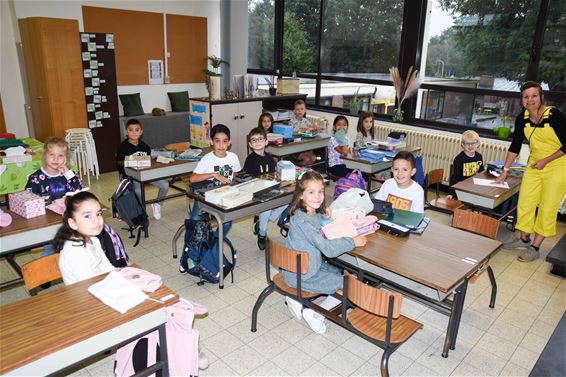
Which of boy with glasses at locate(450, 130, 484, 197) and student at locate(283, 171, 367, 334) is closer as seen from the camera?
student at locate(283, 171, 367, 334)

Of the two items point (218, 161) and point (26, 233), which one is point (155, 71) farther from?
point (26, 233)

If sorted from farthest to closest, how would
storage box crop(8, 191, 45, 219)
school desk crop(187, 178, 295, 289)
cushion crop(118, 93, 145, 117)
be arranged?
1. cushion crop(118, 93, 145, 117)
2. school desk crop(187, 178, 295, 289)
3. storage box crop(8, 191, 45, 219)

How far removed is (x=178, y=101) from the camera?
27.6 ft

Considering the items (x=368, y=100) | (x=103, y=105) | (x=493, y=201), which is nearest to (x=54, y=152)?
(x=103, y=105)

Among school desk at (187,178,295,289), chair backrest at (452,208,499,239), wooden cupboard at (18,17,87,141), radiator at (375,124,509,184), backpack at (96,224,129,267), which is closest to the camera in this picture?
backpack at (96,224,129,267)

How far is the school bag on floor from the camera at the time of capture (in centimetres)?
227

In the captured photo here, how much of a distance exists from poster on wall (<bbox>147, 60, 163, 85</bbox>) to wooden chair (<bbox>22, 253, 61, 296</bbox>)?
6.25m

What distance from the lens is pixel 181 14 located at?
8.35 m

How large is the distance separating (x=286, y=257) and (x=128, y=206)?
2.33 m

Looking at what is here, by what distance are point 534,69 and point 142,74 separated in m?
6.38

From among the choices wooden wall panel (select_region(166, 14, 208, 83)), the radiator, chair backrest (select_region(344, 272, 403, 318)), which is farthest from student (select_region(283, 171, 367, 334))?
wooden wall panel (select_region(166, 14, 208, 83))

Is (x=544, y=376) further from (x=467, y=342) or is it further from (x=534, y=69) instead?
(x=534, y=69)

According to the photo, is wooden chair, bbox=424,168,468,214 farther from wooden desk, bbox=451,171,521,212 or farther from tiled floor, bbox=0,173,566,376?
tiled floor, bbox=0,173,566,376

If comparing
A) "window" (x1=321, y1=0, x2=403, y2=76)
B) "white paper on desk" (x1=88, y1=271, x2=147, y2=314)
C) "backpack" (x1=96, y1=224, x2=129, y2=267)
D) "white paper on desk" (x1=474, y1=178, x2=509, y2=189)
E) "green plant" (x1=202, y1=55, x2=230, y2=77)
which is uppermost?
"window" (x1=321, y1=0, x2=403, y2=76)
